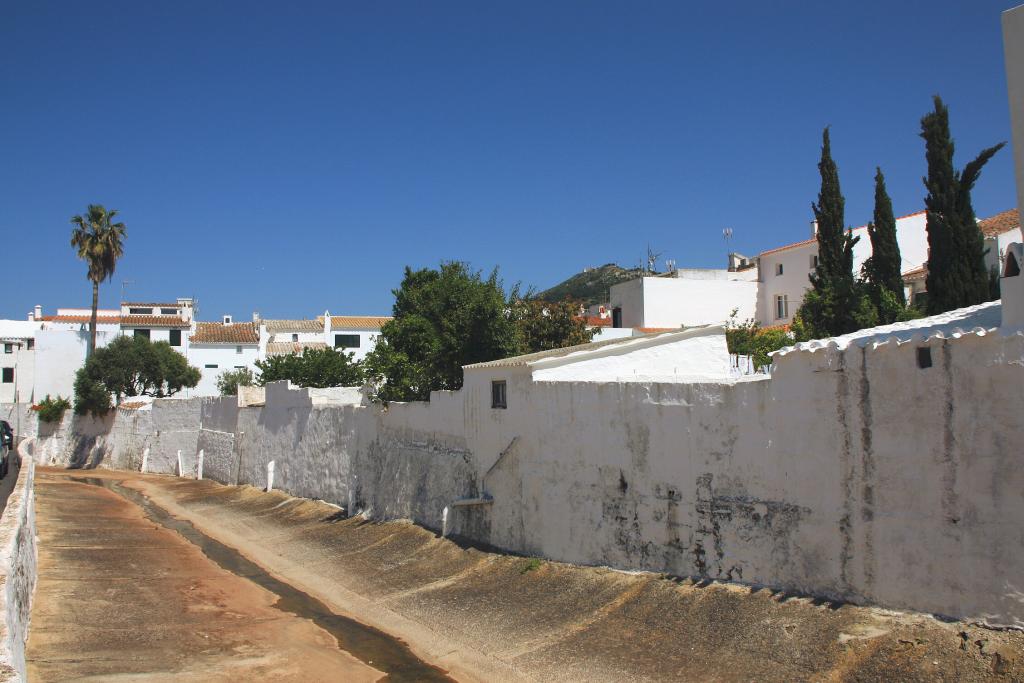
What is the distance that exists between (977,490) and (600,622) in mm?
5541

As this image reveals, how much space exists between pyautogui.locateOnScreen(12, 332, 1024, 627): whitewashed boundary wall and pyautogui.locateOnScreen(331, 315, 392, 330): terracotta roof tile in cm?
4666

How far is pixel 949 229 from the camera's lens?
2006 cm

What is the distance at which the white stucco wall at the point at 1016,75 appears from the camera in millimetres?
8836

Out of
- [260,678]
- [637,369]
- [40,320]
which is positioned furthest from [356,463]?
[40,320]

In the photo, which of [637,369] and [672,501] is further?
[637,369]

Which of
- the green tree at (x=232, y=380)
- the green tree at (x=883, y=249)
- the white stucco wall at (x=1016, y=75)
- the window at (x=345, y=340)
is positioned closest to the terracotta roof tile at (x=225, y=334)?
the green tree at (x=232, y=380)

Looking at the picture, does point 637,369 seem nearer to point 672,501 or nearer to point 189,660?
point 672,501

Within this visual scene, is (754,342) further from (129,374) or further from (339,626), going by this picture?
(129,374)

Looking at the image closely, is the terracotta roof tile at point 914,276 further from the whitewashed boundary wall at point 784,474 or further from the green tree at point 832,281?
the whitewashed boundary wall at point 784,474

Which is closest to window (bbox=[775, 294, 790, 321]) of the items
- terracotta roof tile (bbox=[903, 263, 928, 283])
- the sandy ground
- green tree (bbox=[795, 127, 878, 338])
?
terracotta roof tile (bbox=[903, 263, 928, 283])

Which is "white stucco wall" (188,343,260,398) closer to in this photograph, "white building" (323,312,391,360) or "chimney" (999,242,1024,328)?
"white building" (323,312,391,360)

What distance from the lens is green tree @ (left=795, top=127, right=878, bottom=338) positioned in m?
22.2

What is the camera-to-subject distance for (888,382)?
30.2ft

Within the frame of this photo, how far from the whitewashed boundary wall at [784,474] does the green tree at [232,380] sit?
37363 millimetres
